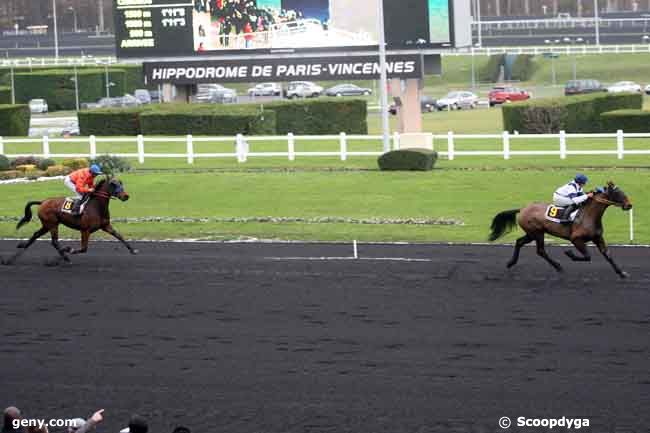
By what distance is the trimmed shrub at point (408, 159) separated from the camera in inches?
1378

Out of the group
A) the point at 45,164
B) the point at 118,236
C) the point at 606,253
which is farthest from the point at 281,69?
the point at 606,253

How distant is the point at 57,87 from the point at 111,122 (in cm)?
3467

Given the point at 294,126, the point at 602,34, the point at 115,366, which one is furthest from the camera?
the point at 602,34

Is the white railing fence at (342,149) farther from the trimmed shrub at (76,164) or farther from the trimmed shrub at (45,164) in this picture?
the trimmed shrub at (76,164)

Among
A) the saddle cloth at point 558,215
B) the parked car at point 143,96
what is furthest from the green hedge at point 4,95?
the saddle cloth at point 558,215

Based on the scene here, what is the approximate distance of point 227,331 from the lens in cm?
1712

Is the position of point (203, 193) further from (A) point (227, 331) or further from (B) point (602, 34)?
(B) point (602, 34)

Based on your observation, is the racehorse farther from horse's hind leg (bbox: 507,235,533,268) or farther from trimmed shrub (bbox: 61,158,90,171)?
trimmed shrub (bbox: 61,158,90,171)

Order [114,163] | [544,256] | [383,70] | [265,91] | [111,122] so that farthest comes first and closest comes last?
[265,91] → [111,122] → [114,163] → [383,70] → [544,256]

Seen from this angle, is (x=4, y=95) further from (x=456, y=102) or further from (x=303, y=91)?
(x=456, y=102)

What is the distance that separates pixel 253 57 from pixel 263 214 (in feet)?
56.3

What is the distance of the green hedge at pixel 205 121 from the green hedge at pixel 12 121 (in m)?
6.96

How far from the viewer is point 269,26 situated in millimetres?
44812

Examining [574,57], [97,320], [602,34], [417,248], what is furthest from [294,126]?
[602,34]
